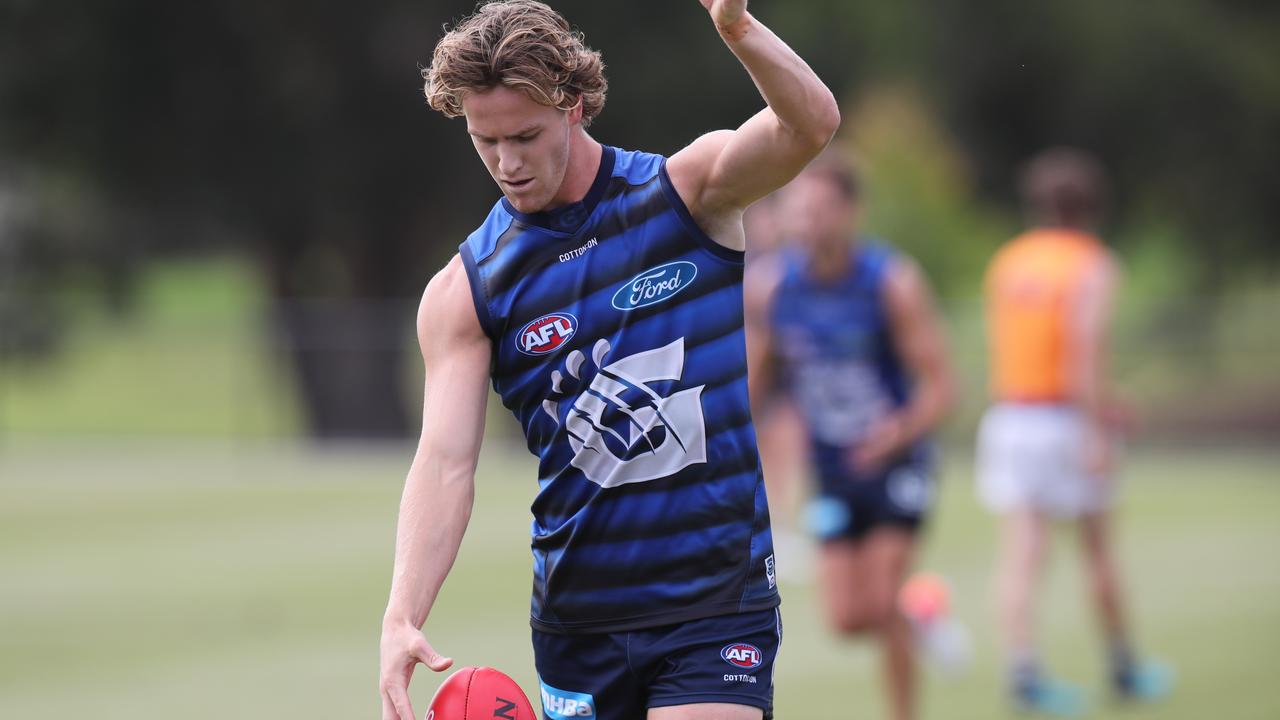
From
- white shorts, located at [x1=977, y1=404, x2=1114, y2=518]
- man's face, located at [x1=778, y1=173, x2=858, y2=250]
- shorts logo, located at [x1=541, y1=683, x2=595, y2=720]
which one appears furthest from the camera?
white shorts, located at [x1=977, y1=404, x2=1114, y2=518]

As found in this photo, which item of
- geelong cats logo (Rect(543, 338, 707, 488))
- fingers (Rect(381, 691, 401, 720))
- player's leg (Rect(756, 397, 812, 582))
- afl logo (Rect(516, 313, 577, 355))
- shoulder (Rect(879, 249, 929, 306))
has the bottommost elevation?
fingers (Rect(381, 691, 401, 720))

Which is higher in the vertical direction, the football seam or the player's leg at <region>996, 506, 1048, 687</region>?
the player's leg at <region>996, 506, 1048, 687</region>

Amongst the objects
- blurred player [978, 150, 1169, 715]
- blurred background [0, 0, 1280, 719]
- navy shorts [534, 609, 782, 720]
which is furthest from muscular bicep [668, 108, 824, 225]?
blurred background [0, 0, 1280, 719]

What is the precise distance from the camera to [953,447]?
2402cm

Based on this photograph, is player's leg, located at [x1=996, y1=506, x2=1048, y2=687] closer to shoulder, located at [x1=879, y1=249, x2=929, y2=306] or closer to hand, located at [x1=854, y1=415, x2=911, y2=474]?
hand, located at [x1=854, y1=415, x2=911, y2=474]

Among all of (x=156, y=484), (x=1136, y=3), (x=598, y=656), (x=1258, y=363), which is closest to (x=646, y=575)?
(x=598, y=656)

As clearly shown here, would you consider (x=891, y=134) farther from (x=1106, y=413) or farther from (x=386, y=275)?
(x=1106, y=413)

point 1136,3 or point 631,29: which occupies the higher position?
point 1136,3

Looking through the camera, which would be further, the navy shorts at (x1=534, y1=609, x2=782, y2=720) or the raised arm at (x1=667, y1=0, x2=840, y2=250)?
the navy shorts at (x1=534, y1=609, x2=782, y2=720)

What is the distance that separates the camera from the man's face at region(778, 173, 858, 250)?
7.88 meters

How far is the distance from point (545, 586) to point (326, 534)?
11.5 metres

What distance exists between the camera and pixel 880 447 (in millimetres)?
7871

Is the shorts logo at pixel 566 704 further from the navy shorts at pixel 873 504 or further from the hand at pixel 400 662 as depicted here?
the navy shorts at pixel 873 504

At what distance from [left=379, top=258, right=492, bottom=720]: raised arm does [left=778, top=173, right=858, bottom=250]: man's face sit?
12.3 feet
